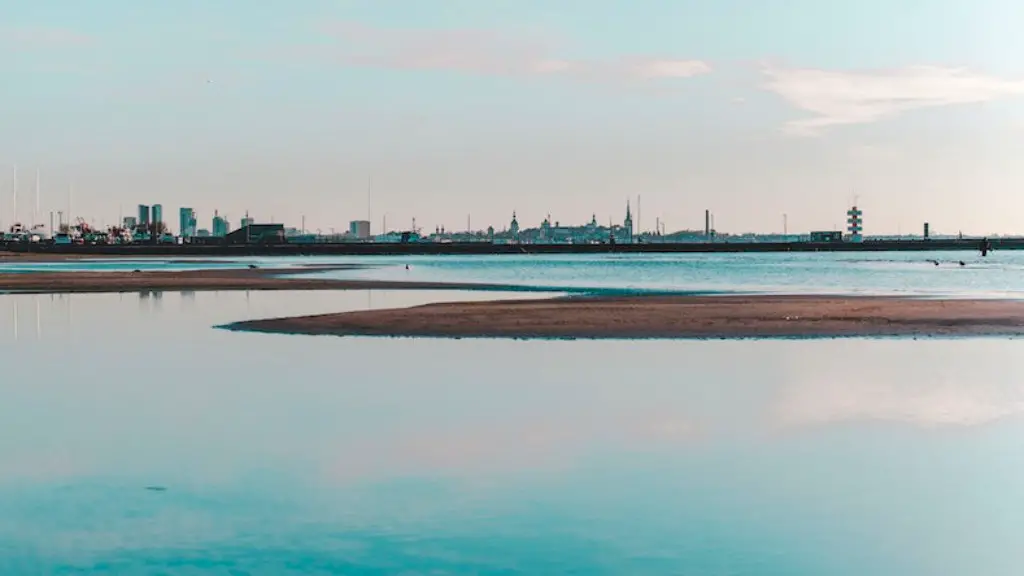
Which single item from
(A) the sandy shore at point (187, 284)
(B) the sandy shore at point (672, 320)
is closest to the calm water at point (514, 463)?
(B) the sandy shore at point (672, 320)

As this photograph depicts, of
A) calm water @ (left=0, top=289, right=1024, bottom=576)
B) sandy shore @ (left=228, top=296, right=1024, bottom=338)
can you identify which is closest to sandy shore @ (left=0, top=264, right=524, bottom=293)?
sandy shore @ (left=228, top=296, right=1024, bottom=338)

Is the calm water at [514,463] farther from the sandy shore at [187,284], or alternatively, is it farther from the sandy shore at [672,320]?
the sandy shore at [187,284]

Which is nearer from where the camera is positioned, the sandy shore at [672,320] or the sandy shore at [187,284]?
the sandy shore at [672,320]

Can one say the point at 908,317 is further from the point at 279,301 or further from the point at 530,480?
the point at 530,480

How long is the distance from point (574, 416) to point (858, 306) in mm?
34354

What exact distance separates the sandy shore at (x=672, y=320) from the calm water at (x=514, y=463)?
7.16 meters

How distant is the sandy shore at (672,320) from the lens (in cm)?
4319

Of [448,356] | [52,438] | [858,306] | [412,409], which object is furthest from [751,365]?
[858,306]

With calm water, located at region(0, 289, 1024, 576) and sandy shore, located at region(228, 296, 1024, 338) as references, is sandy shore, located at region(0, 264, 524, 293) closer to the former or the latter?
sandy shore, located at region(228, 296, 1024, 338)

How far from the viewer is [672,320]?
47.6m

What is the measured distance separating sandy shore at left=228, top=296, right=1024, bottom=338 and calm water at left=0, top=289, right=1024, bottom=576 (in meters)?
7.16

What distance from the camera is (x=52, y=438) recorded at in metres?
21.9

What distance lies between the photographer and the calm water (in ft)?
47.8

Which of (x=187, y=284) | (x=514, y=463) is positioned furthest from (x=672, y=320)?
(x=187, y=284)
